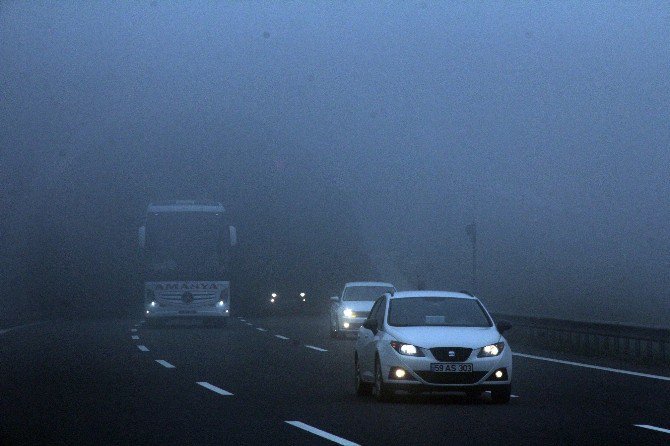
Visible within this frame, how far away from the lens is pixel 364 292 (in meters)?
35.8

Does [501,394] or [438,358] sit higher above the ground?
[438,358]

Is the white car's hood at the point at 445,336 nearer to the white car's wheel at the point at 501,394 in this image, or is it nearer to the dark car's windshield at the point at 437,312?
the dark car's windshield at the point at 437,312

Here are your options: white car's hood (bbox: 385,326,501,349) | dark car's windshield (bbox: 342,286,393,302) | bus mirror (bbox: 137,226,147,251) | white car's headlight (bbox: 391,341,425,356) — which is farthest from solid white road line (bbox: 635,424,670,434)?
Answer: bus mirror (bbox: 137,226,147,251)

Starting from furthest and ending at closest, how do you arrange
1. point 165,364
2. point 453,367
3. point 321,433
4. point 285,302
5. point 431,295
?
point 285,302 < point 165,364 < point 431,295 < point 453,367 < point 321,433

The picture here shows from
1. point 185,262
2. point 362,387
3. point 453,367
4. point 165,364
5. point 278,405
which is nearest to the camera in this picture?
point 278,405

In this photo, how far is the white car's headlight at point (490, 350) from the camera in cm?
1528

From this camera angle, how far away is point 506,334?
34.4 meters

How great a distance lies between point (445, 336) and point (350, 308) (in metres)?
18.2

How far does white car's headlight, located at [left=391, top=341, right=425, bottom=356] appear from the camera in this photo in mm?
15281

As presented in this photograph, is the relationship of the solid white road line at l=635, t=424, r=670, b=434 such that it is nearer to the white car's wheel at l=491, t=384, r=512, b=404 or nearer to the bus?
the white car's wheel at l=491, t=384, r=512, b=404

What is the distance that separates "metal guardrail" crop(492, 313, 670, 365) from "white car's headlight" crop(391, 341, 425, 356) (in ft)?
32.0

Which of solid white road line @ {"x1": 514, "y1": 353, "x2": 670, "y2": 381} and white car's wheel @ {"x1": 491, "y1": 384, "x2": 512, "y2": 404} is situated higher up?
white car's wheel @ {"x1": 491, "y1": 384, "x2": 512, "y2": 404}

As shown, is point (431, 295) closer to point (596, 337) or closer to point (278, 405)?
point (278, 405)

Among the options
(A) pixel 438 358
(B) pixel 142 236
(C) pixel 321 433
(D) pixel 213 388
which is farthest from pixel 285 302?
(C) pixel 321 433
